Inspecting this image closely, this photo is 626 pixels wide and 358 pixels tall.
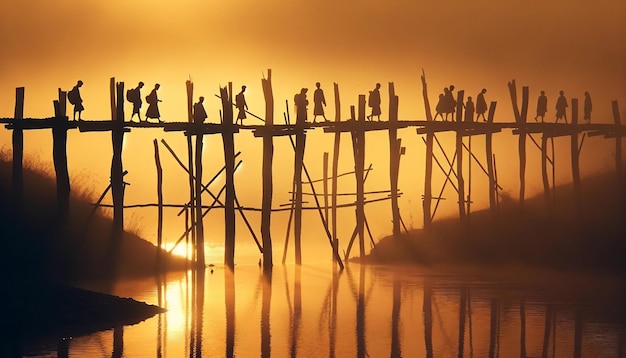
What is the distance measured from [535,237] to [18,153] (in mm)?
14861

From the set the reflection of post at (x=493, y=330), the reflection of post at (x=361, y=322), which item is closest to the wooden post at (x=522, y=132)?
the reflection of post at (x=361, y=322)

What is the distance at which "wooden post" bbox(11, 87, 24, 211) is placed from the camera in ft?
111

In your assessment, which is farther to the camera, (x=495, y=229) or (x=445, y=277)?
(x=495, y=229)

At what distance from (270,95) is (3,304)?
1496cm

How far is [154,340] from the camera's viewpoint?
22.7m

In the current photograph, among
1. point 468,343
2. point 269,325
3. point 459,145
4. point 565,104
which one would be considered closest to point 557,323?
point 468,343

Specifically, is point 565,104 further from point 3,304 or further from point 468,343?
point 3,304

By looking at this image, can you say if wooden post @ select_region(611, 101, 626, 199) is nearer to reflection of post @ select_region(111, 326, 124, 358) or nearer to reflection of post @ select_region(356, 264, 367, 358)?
reflection of post @ select_region(356, 264, 367, 358)

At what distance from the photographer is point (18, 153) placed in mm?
34719

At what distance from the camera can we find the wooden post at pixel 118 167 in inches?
1395

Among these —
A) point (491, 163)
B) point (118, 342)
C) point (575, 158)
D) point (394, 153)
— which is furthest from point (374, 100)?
point (118, 342)

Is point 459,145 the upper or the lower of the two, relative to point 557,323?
upper

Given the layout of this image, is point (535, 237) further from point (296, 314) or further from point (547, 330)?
point (547, 330)

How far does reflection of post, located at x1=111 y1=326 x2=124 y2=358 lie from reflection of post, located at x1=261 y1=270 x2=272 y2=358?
7.34 ft
